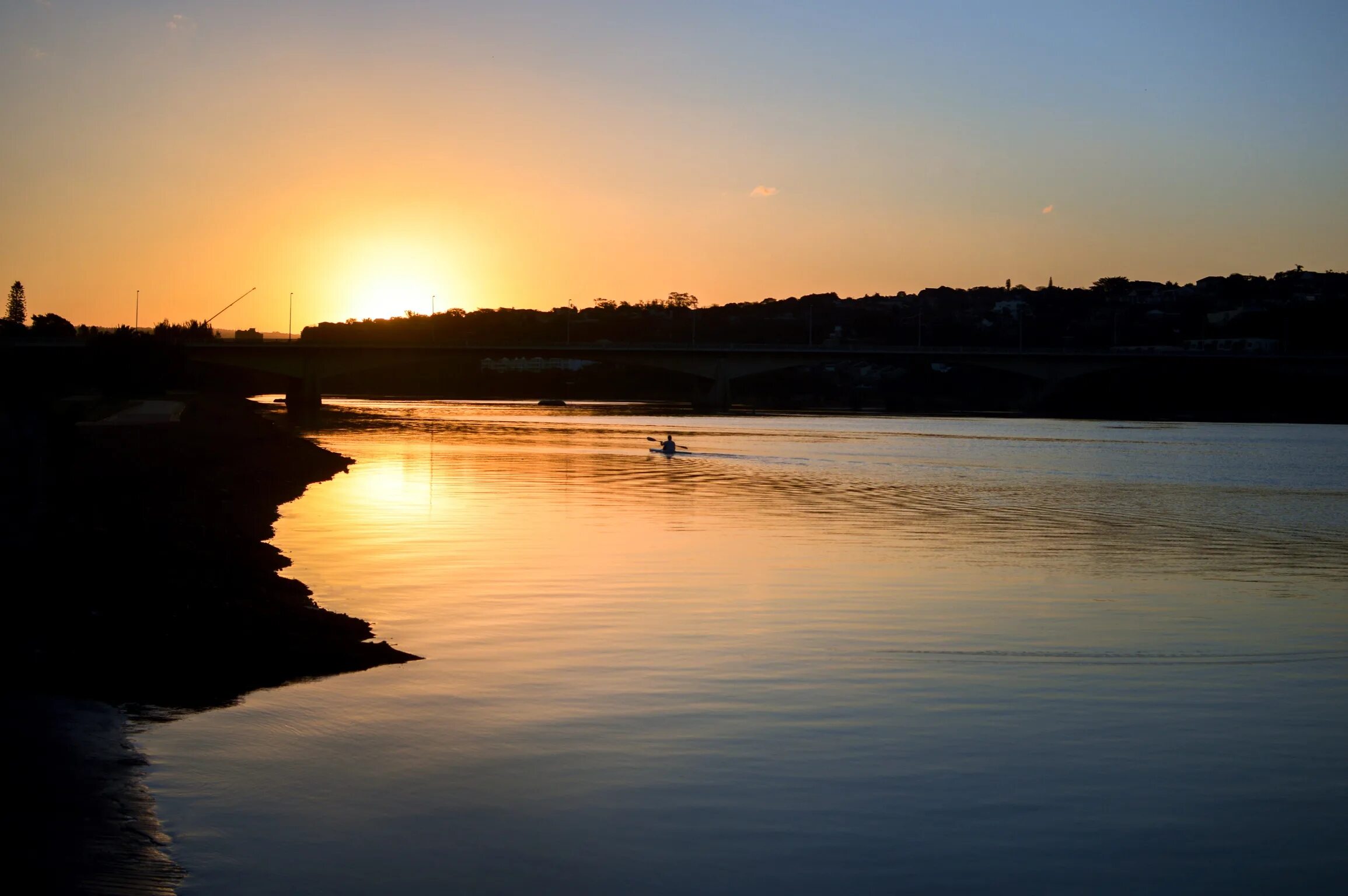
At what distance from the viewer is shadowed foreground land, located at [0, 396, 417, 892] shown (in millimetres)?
9359

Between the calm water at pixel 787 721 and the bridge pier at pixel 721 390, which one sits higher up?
the bridge pier at pixel 721 390

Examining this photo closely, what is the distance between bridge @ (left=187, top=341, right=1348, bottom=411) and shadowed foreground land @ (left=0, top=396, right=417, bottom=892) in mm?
107987

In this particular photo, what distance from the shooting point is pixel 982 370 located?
196125 millimetres

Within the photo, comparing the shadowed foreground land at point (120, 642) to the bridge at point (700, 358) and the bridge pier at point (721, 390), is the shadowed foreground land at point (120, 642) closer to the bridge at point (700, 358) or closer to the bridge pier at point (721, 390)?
the bridge at point (700, 358)

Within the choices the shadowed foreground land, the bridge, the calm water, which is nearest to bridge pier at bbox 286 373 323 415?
the bridge

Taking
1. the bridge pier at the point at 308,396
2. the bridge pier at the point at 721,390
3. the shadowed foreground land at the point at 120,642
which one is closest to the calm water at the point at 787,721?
the shadowed foreground land at the point at 120,642

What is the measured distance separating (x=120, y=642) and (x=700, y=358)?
439ft

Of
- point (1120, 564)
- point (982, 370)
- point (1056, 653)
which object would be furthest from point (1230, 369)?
point (1056, 653)

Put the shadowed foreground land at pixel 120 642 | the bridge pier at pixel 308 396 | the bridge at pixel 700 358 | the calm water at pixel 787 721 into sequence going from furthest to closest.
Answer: the bridge at pixel 700 358, the bridge pier at pixel 308 396, the calm water at pixel 787 721, the shadowed foreground land at pixel 120 642

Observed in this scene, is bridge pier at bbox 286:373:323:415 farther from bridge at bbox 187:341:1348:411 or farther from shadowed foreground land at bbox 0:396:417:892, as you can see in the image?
shadowed foreground land at bbox 0:396:417:892

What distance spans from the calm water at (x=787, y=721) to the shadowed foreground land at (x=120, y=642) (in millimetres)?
482

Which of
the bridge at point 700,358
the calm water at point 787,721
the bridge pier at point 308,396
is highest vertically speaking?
the bridge at point 700,358

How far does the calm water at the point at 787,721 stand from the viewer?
975 centimetres

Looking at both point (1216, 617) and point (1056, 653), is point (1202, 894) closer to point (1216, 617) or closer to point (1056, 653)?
point (1056, 653)
